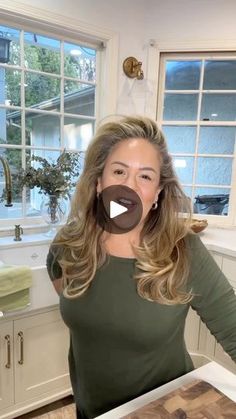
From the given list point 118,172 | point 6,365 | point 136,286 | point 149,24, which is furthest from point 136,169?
point 149,24

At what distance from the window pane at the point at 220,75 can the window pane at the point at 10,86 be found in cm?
133

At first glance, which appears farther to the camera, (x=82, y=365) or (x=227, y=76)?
(x=227, y=76)

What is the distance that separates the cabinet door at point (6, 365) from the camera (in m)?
1.45

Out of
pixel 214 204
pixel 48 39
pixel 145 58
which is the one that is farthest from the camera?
pixel 214 204

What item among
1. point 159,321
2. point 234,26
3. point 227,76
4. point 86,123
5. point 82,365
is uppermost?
point 234,26

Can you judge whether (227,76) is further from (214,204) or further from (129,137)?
(129,137)

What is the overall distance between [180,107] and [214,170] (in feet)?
1.81

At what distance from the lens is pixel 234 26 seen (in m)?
2.07

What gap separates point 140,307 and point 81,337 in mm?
195

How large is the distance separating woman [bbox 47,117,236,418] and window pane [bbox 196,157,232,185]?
1.57 meters

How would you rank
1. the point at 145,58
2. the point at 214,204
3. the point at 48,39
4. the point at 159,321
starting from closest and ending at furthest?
the point at 159,321, the point at 48,39, the point at 145,58, the point at 214,204

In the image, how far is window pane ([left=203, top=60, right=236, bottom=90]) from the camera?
2221mm

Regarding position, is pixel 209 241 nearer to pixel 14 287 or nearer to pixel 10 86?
pixel 14 287

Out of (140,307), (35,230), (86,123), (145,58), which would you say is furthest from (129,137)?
(145,58)
